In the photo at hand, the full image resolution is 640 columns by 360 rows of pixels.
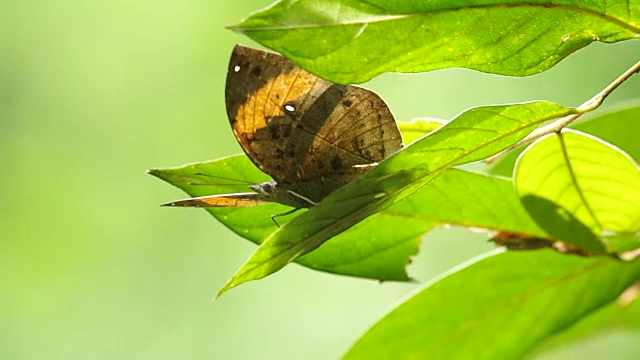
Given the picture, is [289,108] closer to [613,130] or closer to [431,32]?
[431,32]

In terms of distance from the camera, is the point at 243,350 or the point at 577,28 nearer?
the point at 577,28

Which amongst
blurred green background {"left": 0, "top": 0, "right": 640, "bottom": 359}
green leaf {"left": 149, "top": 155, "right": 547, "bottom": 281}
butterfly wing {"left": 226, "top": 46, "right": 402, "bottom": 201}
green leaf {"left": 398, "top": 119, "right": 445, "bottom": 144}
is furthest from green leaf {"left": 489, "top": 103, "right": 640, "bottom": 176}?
blurred green background {"left": 0, "top": 0, "right": 640, "bottom": 359}

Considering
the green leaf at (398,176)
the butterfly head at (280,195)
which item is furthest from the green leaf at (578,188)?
the butterfly head at (280,195)

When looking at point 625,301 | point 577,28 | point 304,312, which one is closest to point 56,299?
point 304,312

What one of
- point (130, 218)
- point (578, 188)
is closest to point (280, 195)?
point (578, 188)

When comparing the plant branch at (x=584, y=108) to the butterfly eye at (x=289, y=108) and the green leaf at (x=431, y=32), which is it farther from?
the butterfly eye at (x=289, y=108)

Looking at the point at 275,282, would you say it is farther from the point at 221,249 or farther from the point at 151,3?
the point at 151,3
